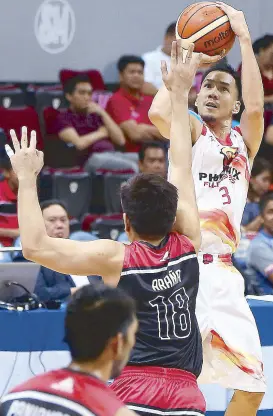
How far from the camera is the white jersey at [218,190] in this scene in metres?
5.37

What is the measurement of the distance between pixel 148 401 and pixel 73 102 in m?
A: 6.29

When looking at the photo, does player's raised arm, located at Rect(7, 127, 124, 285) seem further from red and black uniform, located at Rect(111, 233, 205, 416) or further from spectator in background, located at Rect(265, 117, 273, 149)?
spectator in background, located at Rect(265, 117, 273, 149)

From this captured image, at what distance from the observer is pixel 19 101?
10.2 metres

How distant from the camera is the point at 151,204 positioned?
157 inches

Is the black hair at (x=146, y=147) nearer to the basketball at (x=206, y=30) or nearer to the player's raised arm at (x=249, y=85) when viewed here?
the player's raised arm at (x=249, y=85)

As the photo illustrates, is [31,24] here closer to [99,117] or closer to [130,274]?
[99,117]

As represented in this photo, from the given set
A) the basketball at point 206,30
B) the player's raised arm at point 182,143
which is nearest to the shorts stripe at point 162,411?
the player's raised arm at point 182,143

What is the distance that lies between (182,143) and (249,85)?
118 centimetres

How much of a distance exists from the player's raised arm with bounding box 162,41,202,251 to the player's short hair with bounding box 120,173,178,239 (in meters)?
0.19

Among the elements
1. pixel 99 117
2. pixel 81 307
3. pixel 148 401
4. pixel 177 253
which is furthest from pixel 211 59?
pixel 99 117

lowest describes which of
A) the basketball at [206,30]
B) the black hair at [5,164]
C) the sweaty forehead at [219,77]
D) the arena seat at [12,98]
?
the black hair at [5,164]

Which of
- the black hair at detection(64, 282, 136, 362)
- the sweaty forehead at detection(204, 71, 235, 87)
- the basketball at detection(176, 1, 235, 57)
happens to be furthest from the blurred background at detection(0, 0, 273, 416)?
the black hair at detection(64, 282, 136, 362)

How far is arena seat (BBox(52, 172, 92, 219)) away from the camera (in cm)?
943

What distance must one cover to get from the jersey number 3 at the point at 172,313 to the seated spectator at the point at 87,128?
18.9 feet
